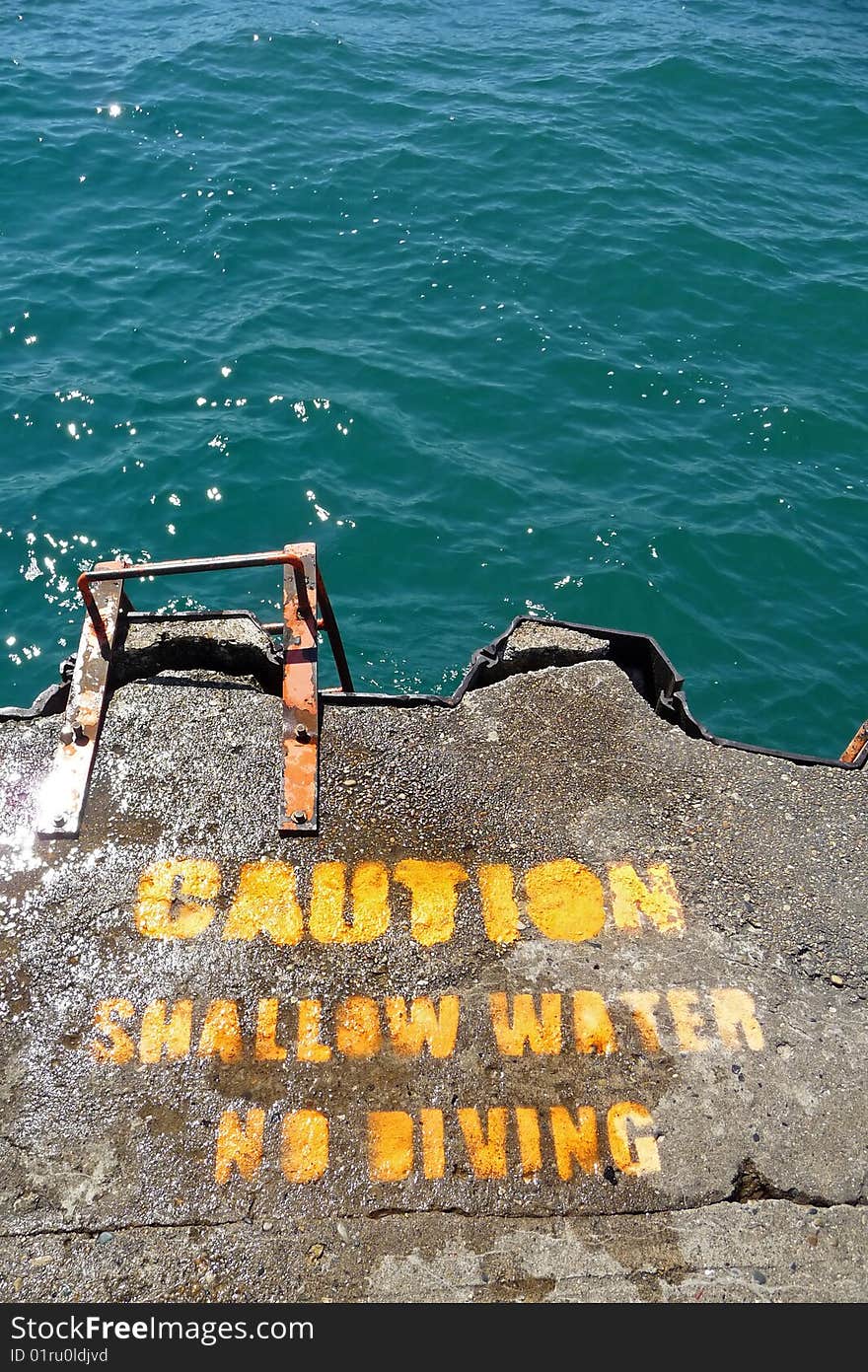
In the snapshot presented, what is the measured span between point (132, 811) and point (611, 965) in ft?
7.42

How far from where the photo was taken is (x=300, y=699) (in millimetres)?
4863

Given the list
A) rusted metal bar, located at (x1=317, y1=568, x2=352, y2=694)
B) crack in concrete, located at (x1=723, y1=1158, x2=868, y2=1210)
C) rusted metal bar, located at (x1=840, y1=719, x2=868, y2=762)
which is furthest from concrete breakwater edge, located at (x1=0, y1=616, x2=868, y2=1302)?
rusted metal bar, located at (x1=317, y1=568, x2=352, y2=694)

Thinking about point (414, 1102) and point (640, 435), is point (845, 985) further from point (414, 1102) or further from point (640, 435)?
point (640, 435)

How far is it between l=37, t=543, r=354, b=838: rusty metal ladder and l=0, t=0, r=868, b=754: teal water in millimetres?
3324

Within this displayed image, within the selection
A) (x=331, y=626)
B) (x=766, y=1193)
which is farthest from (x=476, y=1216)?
(x=331, y=626)

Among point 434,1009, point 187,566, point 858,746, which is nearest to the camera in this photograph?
point 434,1009

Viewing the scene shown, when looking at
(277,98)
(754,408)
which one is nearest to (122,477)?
(754,408)

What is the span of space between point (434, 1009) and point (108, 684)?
2.33m

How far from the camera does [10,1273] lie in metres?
3.35

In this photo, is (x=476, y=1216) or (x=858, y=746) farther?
(x=858, y=746)

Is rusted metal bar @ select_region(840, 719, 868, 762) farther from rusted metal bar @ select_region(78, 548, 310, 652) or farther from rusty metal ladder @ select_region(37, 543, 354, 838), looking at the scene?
rusted metal bar @ select_region(78, 548, 310, 652)

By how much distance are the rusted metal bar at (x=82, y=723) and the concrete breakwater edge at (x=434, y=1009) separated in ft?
0.27

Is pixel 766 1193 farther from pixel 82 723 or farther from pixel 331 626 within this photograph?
pixel 331 626

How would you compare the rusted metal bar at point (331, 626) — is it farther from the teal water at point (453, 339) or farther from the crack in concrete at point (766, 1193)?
the crack in concrete at point (766, 1193)
